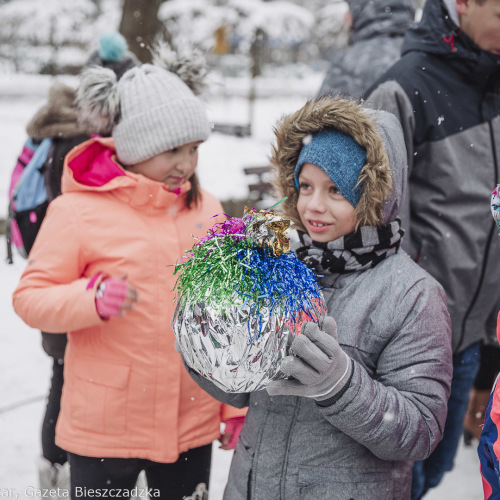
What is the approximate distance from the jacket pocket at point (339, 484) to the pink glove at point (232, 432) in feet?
1.99

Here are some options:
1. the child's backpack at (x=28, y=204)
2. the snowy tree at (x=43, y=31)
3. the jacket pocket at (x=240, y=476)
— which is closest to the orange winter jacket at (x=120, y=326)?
the jacket pocket at (x=240, y=476)

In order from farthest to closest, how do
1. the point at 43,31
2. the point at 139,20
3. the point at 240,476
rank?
the point at 43,31 < the point at 139,20 < the point at 240,476

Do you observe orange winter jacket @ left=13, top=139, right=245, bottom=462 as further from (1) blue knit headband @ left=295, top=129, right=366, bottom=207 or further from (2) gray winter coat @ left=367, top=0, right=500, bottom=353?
(2) gray winter coat @ left=367, top=0, right=500, bottom=353

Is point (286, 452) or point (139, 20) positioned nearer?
point (286, 452)

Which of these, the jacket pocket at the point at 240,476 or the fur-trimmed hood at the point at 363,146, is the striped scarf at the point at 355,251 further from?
the jacket pocket at the point at 240,476

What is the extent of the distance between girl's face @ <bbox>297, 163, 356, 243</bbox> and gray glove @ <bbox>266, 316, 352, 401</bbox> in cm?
35

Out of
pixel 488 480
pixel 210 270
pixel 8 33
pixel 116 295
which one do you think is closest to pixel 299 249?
pixel 210 270

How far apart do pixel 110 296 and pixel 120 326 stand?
8.5 inches

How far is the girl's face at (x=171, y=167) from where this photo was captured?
2123mm

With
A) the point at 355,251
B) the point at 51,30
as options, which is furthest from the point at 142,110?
the point at 51,30

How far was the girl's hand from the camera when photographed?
1854 millimetres

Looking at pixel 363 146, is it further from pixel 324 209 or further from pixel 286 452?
pixel 286 452

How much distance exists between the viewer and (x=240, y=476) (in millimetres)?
1665

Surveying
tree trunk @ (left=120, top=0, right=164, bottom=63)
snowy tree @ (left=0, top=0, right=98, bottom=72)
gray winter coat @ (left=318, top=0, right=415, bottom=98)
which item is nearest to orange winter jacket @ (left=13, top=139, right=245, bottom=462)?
gray winter coat @ (left=318, top=0, right=415, bottom=98)
